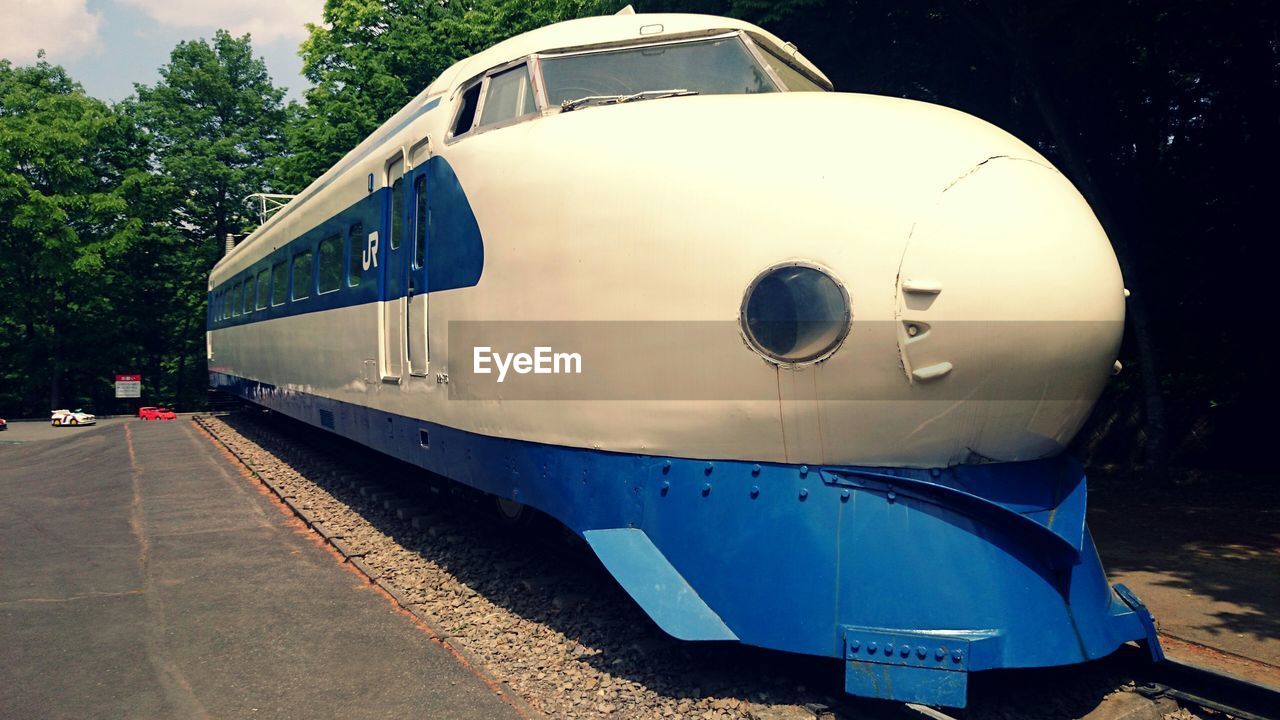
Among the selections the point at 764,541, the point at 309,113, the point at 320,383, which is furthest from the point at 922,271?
the point at 309,113

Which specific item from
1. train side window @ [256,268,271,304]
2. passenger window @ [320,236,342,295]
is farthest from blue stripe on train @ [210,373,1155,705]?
train side window @ [256,268,271,304]

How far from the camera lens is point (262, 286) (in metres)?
13.6

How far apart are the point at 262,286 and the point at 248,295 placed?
1650 millimetres

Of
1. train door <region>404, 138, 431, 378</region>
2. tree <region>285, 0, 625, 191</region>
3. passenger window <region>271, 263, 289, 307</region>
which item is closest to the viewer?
train door <region>404, 138, 431, 378</region>

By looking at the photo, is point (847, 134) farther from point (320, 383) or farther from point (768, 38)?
point (320, 383)

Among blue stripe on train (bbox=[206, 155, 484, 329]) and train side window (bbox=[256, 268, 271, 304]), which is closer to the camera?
blue stripe on train (bbox=[206, 155, 484, 329])

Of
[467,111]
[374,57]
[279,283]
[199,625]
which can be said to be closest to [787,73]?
[467,111]

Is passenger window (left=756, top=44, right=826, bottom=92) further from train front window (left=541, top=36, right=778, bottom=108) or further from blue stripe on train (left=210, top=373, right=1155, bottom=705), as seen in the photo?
blue stripe on train (left=210, top=373, right=1155, bottom=705)

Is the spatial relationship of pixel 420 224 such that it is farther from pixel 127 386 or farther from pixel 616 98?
pixel 127 386

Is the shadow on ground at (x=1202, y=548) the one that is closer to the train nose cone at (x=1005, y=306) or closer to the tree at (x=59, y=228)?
the train nose cone at (x=1005, y=306)

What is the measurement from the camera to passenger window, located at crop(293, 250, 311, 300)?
10195 mm

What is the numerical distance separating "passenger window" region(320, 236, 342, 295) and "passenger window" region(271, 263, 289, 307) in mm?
2335

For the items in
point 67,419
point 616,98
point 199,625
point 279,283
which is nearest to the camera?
point 616,98

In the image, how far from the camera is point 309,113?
1223 inches
